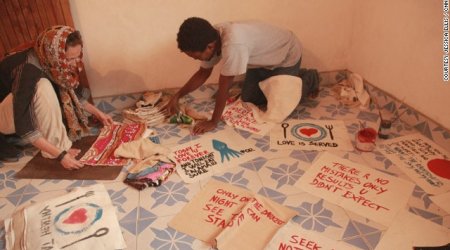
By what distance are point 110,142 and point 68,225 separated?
1.98 feet

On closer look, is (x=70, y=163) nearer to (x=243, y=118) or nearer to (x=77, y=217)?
(x=77, y=217)

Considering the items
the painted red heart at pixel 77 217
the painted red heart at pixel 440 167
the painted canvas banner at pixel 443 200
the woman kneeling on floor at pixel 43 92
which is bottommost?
the painted canvas banner at pixel 443 200

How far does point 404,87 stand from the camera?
5.79 feet

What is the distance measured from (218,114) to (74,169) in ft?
2.54

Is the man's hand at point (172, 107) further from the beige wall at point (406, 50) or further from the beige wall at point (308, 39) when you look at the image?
the beige wall at point (406, 50)

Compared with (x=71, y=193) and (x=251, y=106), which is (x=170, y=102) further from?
(x=71, y=193)

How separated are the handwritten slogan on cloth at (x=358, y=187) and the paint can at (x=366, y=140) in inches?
5.1

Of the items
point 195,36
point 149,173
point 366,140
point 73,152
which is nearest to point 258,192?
point 149,173

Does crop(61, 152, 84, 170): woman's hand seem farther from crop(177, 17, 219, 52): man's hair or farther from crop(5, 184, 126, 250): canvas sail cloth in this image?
crop(177, 17, 219, 52): man's hair

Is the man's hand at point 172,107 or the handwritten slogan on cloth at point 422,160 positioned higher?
the man's hand at point 172,107

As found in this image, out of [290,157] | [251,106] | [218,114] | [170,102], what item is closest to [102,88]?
[170,102]

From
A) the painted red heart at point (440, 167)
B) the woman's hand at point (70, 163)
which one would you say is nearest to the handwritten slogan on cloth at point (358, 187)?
the painted red heart at point (440, 167)

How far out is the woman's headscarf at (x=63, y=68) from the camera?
140cm

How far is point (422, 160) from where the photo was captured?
4.91 feet
